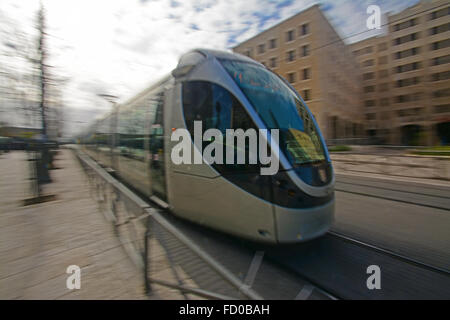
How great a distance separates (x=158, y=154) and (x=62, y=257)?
87.6 inches

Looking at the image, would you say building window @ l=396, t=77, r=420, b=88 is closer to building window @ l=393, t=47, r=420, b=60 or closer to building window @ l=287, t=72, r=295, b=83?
building window @ l=393, t=47, r=420, b=60

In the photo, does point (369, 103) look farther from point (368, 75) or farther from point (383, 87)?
point (368, 75)

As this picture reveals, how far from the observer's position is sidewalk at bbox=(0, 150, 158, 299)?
2.70 m

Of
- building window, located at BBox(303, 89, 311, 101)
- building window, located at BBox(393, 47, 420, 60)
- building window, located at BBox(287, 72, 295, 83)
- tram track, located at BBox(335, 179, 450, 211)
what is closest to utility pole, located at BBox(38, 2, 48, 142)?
tram track, located at BBox(335, 179, 450, 211)

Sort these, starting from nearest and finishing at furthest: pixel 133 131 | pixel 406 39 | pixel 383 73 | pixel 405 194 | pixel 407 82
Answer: pixel 133 131
pixel 405 194
pixel 406 39
pixel 407 82
pixel 383 73

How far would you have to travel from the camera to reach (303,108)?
4027 millimetres

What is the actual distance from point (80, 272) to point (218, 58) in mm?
3487

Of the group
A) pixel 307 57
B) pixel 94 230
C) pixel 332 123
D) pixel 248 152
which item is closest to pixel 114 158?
pixel 94 230

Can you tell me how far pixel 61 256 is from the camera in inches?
138

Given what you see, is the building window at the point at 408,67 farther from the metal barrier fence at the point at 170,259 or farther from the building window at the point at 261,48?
the metal barrier fence at the point at 170,259

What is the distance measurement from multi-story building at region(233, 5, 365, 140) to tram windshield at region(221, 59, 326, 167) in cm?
2814

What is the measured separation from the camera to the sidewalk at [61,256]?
270 centimetres

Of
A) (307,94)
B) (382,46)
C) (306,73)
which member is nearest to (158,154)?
(307,94)
